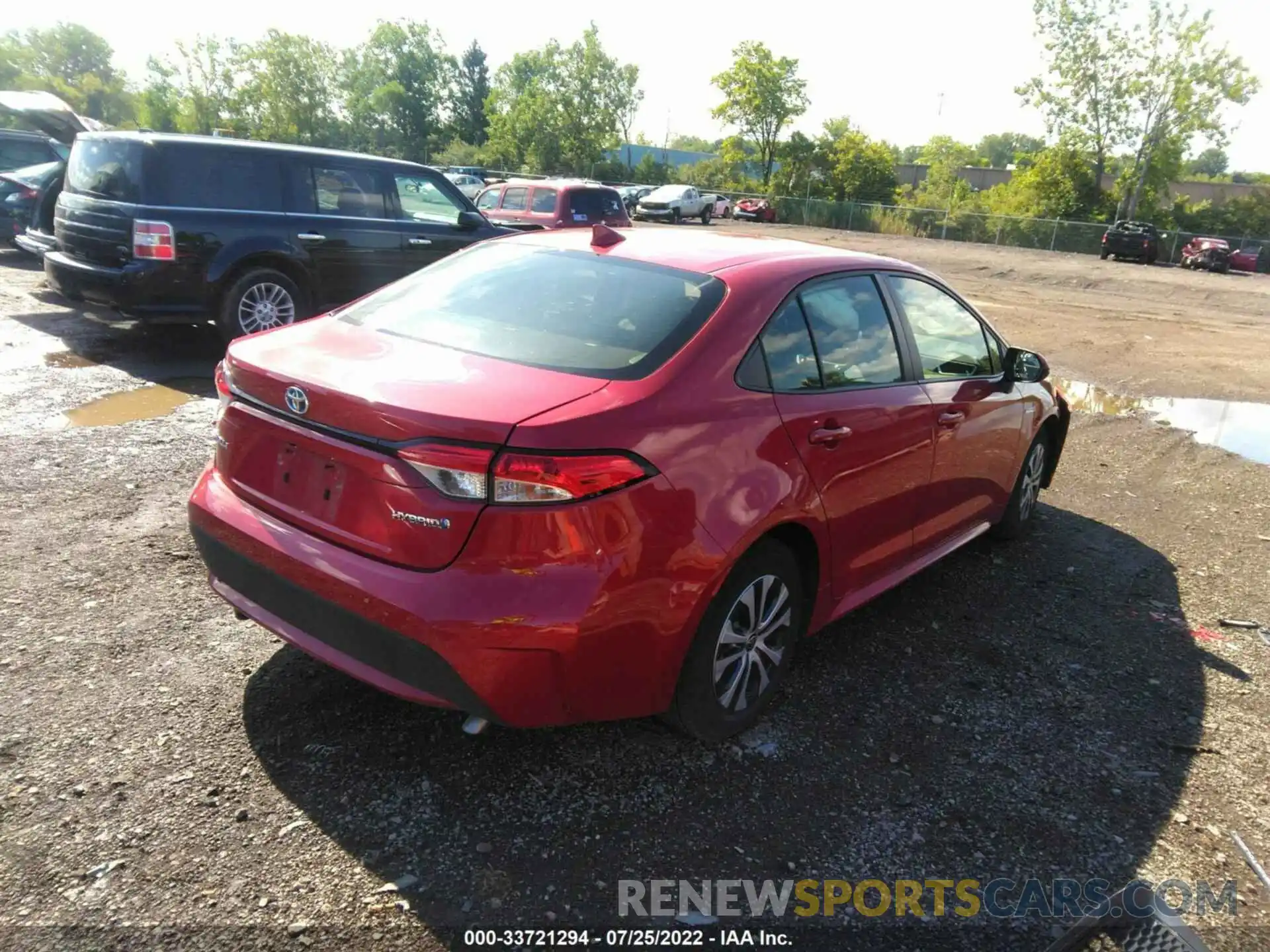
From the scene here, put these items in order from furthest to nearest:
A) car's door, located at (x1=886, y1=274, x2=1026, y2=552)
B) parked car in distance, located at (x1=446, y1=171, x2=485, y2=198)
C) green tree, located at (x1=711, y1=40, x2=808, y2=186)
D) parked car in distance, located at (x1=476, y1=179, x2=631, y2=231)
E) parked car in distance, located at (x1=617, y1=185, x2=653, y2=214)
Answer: green tree, located at (x1=711, y1=40, x2=808, y2=186) → parked car in distance, located at (x1=617, y1=185, x2=653, y2=214) → parked car in distance, located at (x1=446, y1=171, x2=485, y2=198) → parked car in distance, located at (x1=476, y1=179, x2=631, y2=231) → car's door, located at (x1=886, y1=274, x2=1026, y2=552)

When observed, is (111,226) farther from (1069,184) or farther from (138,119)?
(138,119)

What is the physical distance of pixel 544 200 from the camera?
609 inches

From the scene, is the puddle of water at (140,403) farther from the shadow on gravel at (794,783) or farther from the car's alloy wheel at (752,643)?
the car's alloy wheel at (752,643)

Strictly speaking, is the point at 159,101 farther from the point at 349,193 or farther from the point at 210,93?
the point at 349,193

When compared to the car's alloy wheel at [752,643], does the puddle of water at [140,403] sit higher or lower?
lower

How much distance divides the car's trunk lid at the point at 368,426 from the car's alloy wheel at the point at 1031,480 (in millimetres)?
3451

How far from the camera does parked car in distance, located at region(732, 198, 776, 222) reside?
50000mm

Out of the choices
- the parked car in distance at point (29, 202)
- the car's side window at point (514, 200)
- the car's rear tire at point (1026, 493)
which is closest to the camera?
the car's rear tire at point (1026, 493)

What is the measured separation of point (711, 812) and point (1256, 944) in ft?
5.07

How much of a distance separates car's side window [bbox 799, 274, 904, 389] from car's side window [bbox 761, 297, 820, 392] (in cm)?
6

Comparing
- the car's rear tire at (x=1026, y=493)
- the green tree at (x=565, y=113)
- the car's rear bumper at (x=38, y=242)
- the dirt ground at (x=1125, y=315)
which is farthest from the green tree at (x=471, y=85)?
the car's rear tire at (x=1026, y=493)

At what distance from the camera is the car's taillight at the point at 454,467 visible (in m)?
2.35

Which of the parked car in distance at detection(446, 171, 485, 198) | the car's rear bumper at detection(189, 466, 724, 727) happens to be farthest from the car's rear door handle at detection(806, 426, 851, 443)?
the parked car in distance at detection(446, 171, 485, 198)

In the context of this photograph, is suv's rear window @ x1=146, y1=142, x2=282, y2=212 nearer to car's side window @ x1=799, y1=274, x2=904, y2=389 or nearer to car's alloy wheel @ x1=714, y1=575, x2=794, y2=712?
car's side window @ x1=799, y1=274, x2=904, y2=389
